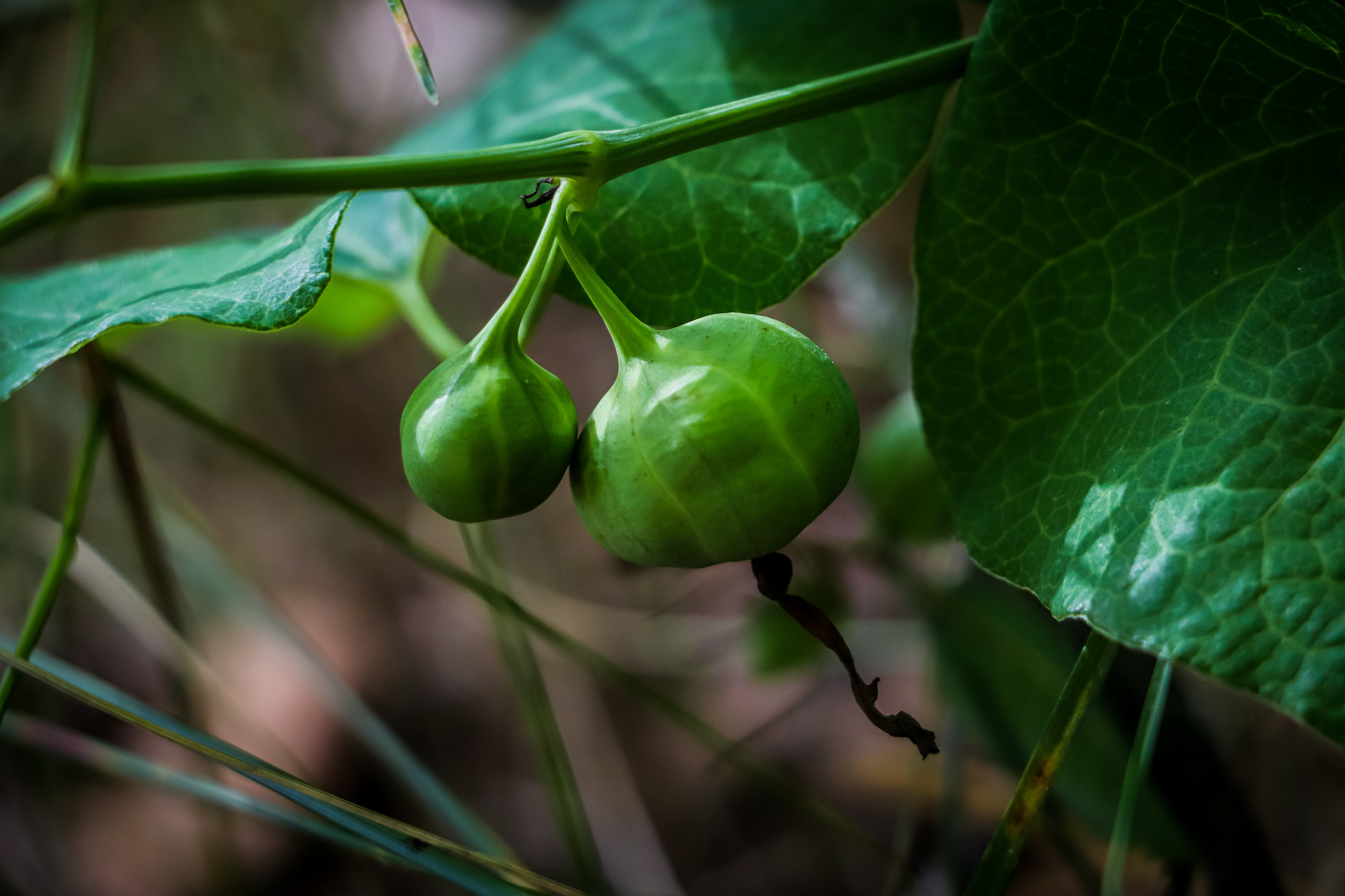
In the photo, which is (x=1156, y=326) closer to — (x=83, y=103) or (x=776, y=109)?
(x=776, y=109)

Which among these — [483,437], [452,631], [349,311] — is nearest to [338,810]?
[483,437]

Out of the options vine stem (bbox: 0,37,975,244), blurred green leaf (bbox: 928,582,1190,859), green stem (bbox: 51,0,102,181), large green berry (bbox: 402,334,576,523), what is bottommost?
blurred green leaf (bbox: 928,582,1190,859)

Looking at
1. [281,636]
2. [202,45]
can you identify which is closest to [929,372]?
[281,636]

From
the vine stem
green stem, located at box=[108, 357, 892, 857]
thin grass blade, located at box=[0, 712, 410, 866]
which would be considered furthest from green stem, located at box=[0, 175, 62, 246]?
thin grass blade, located at box=[0, 712, 410, 866]

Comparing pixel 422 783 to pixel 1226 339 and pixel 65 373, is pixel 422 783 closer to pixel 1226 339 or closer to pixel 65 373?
pixel 1226 339

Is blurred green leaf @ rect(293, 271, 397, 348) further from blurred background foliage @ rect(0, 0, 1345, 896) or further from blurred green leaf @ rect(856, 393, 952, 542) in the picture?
blurred green leaf @ rect(856, 393, 952, 542)

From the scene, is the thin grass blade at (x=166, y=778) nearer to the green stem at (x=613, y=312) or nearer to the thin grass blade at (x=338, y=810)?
the thin grass blade at (x=338, y=810)
